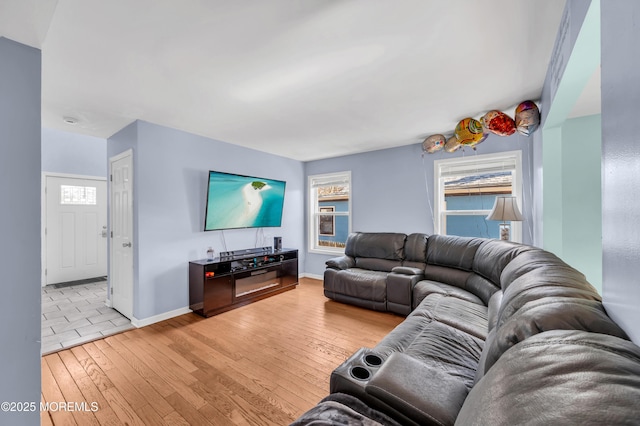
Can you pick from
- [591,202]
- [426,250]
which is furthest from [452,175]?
[591,202]

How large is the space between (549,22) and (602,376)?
2050 mm

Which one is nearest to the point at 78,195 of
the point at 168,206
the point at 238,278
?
the point at 168,206

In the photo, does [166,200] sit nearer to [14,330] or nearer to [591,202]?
[14,330]

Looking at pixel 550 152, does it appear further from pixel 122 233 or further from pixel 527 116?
pixel 122 233

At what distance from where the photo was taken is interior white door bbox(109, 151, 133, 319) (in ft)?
10.4

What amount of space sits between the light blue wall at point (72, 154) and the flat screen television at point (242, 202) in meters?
2.89

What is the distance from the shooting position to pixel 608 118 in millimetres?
825

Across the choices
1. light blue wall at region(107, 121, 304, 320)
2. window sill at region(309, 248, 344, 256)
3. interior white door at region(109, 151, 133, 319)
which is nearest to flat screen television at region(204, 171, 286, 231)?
light blue wall at region(107, 121, 304, 320)

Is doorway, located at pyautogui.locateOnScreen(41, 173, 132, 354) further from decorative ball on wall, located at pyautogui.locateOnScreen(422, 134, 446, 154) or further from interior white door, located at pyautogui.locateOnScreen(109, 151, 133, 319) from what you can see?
decorative ball on wall, located at pyautogui.locateOnScreen(422, 134, 446, 154)

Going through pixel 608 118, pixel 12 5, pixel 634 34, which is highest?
pixel 12 5

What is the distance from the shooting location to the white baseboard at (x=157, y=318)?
301 cm

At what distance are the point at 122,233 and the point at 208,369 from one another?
2342mm

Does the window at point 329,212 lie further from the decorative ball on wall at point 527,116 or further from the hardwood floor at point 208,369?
the decorative ball on wall at point 527,116

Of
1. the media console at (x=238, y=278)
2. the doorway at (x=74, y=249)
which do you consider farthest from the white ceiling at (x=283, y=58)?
the doorway at (x=74, y=249)
